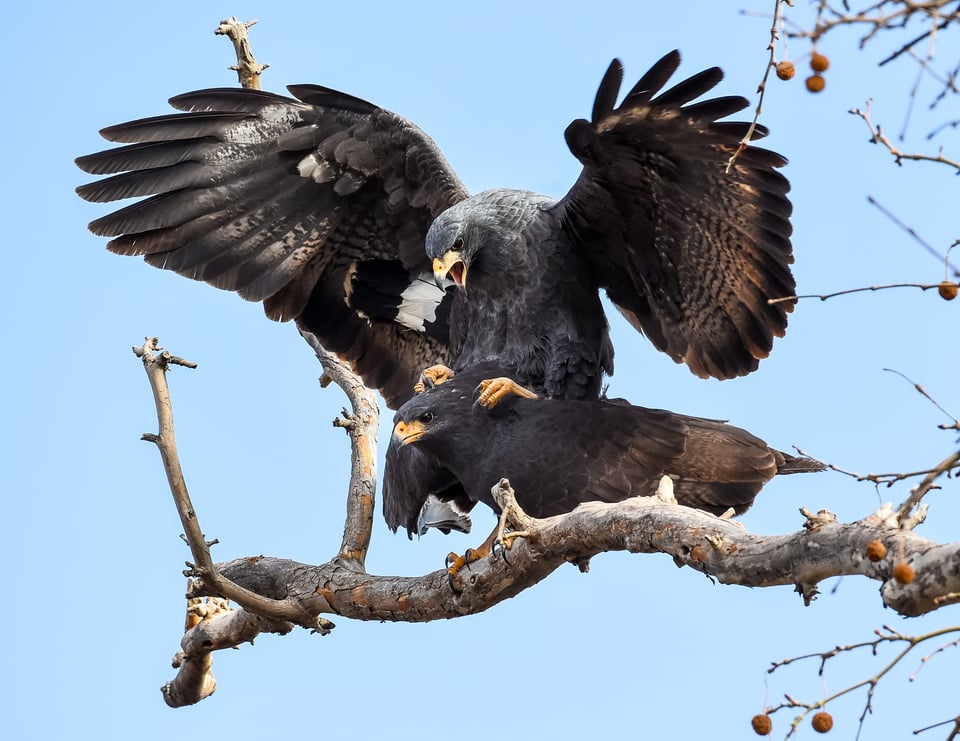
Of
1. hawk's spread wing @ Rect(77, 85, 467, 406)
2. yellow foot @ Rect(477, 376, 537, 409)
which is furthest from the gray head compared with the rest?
yellow foot @ Rect(477, 376, 537, 409)

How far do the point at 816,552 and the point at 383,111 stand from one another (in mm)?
3519

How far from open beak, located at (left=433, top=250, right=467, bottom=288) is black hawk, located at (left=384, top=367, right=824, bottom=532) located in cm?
66

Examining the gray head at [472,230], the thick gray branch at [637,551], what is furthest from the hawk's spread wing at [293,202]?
the thick gray branch at [637,551]

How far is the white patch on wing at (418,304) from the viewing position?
6.81 metres

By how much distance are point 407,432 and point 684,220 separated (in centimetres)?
149

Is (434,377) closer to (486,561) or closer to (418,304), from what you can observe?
(418,304)

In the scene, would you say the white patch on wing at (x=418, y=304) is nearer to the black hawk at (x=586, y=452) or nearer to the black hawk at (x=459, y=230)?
the black hawk at (x=459, y=230)

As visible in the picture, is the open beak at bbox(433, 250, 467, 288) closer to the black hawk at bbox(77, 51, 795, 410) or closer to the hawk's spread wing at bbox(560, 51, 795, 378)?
the black hawk at bbox(77, 51, 795, 410)

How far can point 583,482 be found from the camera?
5086 millimetres

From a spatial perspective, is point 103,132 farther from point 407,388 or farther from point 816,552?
point 816,552

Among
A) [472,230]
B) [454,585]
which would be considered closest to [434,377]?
[472,230]

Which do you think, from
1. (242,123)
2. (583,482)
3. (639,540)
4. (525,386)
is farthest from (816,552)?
(242,123)

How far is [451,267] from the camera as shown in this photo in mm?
5875

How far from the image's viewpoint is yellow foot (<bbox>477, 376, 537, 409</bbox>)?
5.45 meters
